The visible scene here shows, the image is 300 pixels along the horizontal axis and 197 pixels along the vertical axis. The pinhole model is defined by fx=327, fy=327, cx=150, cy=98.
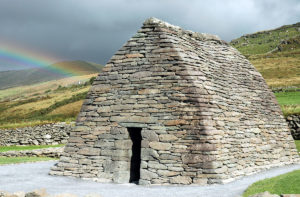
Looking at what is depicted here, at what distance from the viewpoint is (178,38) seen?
1108cm

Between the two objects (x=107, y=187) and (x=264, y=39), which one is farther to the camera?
(x=264, y=39)

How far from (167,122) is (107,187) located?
2.51 metres

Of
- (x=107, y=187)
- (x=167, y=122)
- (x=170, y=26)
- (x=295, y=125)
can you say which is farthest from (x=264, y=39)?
(x=107, y=187)

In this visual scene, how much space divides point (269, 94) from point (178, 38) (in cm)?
512

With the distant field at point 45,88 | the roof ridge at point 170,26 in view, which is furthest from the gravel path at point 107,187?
the distant field at point 45,88

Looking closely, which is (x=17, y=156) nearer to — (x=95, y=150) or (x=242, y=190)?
(x=95, y=150)

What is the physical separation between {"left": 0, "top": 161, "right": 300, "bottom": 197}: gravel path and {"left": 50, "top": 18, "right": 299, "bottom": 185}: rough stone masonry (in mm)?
387

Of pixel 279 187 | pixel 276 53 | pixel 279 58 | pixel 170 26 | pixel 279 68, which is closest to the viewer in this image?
pixel 279 187

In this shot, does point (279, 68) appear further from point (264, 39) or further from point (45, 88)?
point (264, 39)

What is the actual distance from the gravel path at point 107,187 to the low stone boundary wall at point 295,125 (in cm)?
810

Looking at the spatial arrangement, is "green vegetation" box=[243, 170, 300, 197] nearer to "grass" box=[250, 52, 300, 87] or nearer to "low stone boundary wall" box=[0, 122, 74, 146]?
"low stone boundary wall" box=[0, 122, 74, 146]

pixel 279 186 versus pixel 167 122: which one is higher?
pixel 167 122

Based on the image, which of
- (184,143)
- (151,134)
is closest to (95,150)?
(151,134)

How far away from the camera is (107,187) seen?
30.1 feet
